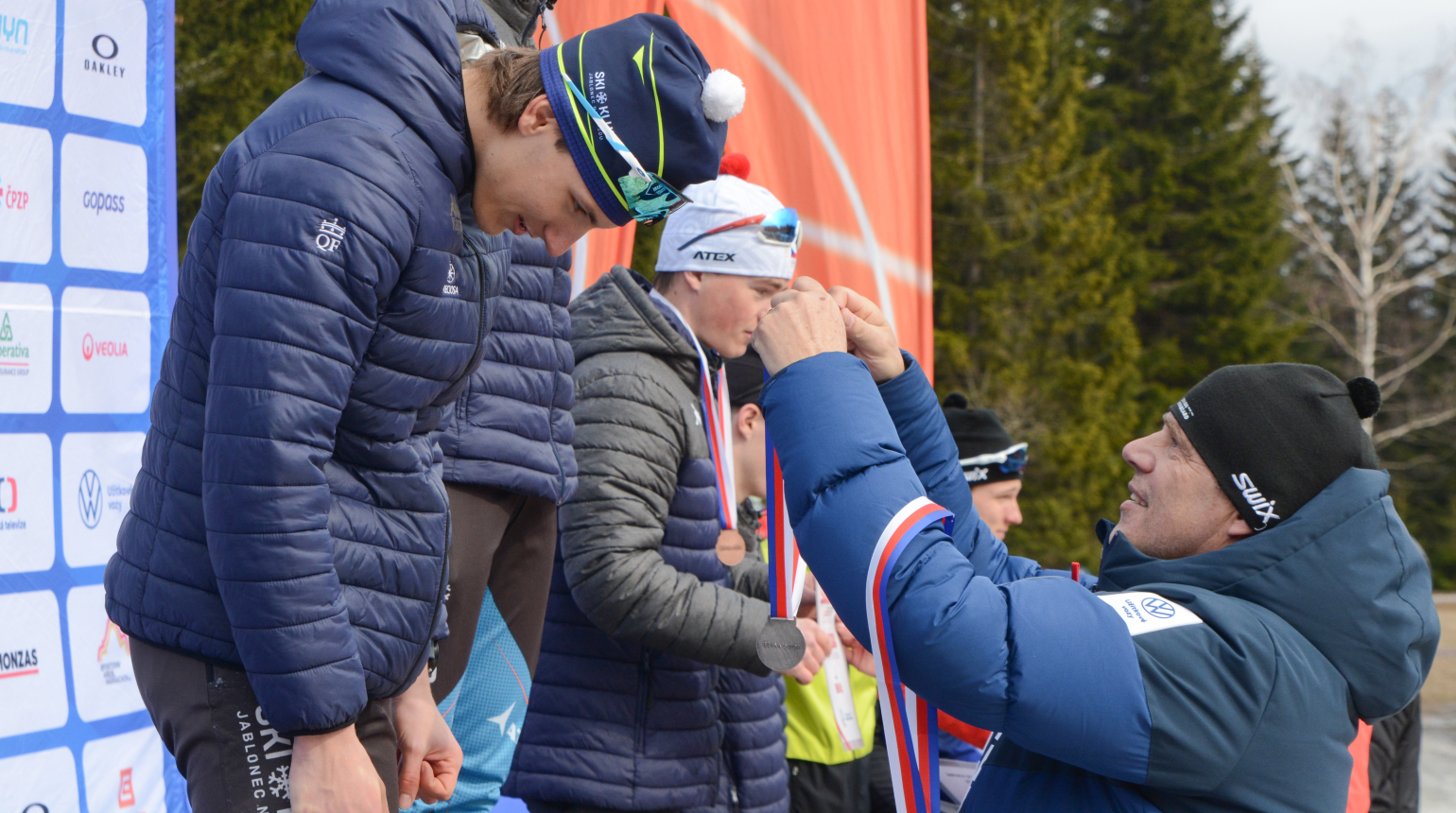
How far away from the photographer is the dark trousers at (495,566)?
6.84 feet

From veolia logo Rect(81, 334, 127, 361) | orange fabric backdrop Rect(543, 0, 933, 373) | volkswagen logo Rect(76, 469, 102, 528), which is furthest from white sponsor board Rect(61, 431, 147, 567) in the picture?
orange fabric backdrop Rect(543, 0, 933, 373)

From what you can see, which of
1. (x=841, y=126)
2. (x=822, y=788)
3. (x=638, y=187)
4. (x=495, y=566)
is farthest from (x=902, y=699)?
(x=841, y=126)

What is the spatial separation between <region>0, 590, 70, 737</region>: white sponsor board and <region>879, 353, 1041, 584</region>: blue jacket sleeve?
2363 millimetres

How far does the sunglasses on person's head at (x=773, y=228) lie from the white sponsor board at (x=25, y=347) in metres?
1.66

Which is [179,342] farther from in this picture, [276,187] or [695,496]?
[695,496]

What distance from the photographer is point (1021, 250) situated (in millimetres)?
18500

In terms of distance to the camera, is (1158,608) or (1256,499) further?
(1256,499)

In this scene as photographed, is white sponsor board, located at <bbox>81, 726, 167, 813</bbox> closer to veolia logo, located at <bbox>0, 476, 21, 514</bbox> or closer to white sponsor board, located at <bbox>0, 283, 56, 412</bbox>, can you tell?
veolia logo, located at <bbox>0, 476, 21, 514</bbox>

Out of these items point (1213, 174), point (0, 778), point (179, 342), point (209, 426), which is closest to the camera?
point (209, 426)

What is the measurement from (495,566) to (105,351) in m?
1.57

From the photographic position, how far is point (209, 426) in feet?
4.40

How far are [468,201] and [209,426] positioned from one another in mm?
498

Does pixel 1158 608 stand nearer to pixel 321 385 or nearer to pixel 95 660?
pixel 321 385

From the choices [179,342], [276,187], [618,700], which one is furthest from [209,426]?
[618,700]
